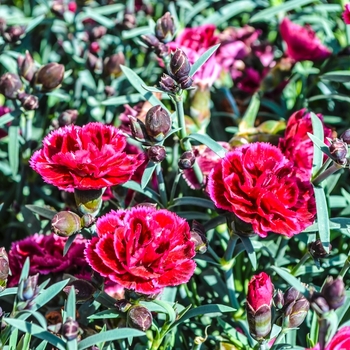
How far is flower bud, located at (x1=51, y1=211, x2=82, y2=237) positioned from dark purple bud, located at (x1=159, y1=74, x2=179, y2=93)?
25 centimetres

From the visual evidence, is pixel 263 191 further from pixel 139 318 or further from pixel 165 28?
pixel 165 28

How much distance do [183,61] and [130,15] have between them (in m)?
0.62

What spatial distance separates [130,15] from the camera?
1448 mm

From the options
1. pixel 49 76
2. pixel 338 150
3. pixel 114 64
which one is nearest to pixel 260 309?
pixel 338 150

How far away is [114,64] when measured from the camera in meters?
1.36

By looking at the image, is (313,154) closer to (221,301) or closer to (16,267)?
(221,301)

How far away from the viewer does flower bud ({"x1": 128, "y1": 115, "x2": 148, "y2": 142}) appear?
909 mm

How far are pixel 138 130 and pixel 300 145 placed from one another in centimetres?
30

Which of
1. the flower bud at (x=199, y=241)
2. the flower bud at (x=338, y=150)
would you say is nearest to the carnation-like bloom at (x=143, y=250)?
the flower bud at (x=199, y=241)

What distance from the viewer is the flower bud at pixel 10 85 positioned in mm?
1155

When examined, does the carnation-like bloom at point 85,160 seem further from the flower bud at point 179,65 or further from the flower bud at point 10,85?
the flower bud at point 10,85

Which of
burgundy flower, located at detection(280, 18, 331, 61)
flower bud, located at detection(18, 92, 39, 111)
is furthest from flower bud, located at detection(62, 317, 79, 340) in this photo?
burgundy flower, located at detection(280, 18, 331, 61)

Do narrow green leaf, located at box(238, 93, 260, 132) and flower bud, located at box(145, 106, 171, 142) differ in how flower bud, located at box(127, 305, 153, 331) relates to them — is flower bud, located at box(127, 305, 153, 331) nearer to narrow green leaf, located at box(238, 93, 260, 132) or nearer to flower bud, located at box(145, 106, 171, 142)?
flower bud, located at box(145, 106, 171, 142)

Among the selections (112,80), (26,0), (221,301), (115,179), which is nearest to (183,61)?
(115,179)
